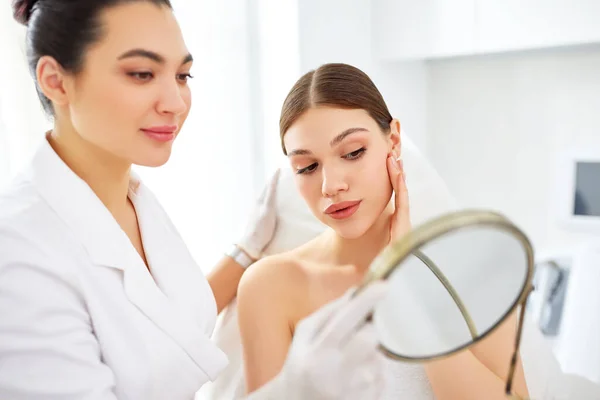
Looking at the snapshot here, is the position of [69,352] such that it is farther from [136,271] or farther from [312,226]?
[312,226]

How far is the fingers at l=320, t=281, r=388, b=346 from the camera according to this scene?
0.45 meters

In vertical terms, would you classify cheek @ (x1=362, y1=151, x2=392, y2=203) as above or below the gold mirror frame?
below

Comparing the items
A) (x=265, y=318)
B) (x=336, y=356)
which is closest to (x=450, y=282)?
(x=336, y=356)

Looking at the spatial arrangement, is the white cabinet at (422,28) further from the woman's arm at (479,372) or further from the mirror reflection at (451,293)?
the mirror reflection at (451,293)

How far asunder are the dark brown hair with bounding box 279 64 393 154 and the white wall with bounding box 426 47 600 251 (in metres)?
1.03

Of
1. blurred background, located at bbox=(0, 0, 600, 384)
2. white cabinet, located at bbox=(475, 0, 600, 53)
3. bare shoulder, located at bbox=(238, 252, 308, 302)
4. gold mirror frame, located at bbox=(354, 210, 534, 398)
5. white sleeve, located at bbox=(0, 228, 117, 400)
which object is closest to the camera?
gold mirror frame, located at bbox=(354, 210, 534, 398)

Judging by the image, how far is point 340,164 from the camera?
853mm

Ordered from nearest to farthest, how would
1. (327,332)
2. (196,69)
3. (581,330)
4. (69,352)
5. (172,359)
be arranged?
(327,332) → (69,352) → (172,359) → (581,330) → (196,69)

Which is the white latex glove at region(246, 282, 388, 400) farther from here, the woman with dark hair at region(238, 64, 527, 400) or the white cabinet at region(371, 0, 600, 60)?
the white cabinet at region(371, 0, 600, 60)

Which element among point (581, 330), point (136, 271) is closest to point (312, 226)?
point (136, 271)

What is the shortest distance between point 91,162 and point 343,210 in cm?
39

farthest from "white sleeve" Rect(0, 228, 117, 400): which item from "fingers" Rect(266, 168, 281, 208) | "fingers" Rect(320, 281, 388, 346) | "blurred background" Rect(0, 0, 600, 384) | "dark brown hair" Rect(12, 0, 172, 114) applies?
"blurred background" Rect(0, 0, 600, 384)

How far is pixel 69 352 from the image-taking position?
678 millimetres

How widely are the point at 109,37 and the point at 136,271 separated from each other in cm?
33
